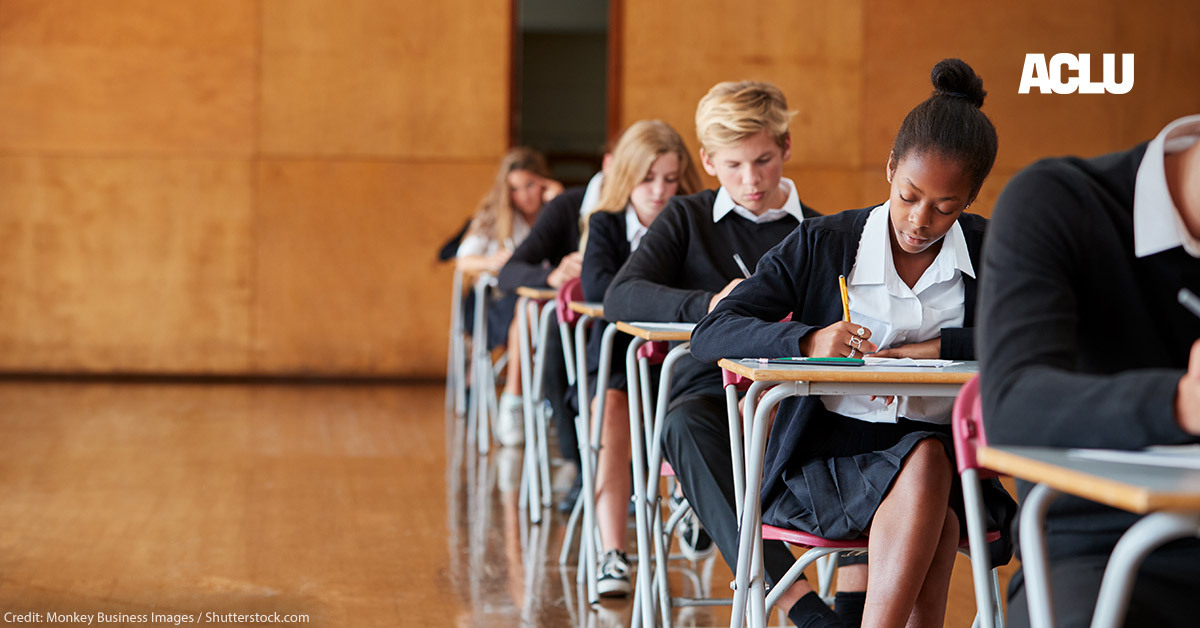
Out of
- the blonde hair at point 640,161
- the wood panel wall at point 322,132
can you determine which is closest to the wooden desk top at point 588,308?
the blonde hair at point 640,161

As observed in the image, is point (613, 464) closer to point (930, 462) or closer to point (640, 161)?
point (640, 161)

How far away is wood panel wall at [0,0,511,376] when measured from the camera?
22.6 ft

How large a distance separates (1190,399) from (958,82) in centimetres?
85

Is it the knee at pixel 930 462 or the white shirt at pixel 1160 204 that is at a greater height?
the white shirt at pixel 1160 204

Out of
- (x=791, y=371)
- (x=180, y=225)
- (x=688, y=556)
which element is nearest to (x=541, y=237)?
(x=688, y=556)

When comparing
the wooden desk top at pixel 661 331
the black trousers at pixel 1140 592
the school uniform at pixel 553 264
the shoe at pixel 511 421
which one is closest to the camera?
the black trousers at pixel 1140 592

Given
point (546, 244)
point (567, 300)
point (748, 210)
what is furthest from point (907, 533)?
point (546, 244)

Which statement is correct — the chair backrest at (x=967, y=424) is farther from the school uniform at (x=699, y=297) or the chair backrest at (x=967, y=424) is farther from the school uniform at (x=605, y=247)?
the school uniform at (x=605, y=247)

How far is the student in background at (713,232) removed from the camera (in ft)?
7.77

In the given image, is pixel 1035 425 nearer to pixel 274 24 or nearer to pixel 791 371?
pixel 791 371

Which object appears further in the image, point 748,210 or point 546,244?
point 546,244

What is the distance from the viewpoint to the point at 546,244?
4137 mm

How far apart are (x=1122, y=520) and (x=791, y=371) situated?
17.1 inches

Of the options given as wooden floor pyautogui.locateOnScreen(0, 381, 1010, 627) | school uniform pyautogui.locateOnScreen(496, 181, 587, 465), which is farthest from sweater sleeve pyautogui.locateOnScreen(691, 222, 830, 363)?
school uniform pyautogui.locateOnScreen(496, 181, 587, 465)
